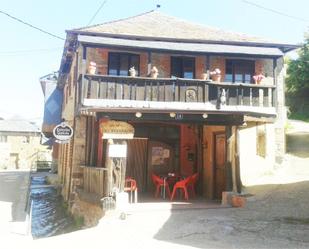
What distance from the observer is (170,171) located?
1577 centimetres

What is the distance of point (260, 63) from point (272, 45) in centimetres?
102

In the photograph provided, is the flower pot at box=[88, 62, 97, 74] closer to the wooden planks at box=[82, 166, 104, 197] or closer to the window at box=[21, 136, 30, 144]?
the wooden planks at box=[82, 166, 104, 197]

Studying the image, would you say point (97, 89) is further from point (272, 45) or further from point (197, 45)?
point (272, 45)

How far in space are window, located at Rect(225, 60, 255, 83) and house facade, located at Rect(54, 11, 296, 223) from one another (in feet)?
0.15

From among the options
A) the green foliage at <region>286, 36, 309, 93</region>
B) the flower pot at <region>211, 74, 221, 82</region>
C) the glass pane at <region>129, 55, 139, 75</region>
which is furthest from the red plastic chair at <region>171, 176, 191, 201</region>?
the green foliage at <region>286, 36, 309, 93</region>

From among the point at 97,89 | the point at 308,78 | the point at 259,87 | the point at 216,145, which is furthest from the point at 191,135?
the point at 308,78

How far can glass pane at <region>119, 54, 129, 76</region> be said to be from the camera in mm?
16234

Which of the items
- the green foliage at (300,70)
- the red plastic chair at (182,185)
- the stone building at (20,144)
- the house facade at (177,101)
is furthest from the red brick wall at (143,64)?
the stone building at (20,144)

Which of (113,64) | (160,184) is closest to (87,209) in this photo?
(160,184)

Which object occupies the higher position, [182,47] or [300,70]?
[300,70]

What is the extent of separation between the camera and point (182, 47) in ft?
51.8

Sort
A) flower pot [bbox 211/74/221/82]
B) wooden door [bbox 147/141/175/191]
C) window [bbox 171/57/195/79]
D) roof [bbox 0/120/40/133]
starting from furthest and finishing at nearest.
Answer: roof [bbox 0/120/40/133] < window [bbox 171/57/195/79] < flower pot [bbox 211/74/221/82] < wooden door [bbox 147/141/175/191]

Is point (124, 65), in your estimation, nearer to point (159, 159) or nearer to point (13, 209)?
point (159, 159)

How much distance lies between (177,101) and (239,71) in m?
4.35
